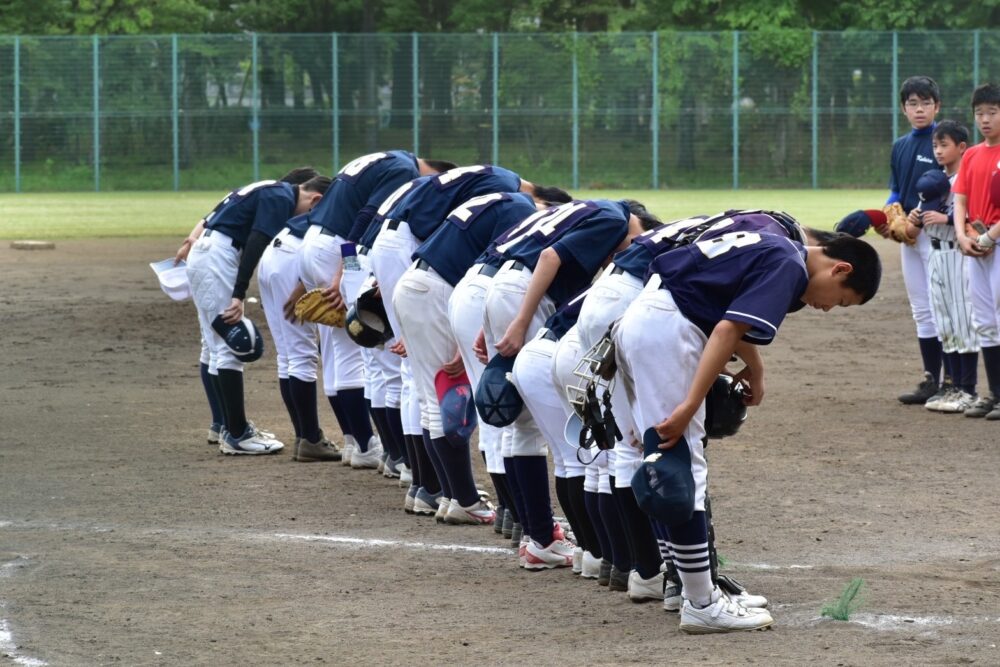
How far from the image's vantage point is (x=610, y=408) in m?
5.46

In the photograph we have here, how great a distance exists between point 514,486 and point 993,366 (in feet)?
16.0

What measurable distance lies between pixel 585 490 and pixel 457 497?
4.65ft

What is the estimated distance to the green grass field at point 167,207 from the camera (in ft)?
79.5

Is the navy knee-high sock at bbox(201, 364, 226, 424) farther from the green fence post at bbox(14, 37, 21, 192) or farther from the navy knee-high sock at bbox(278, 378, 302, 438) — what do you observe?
the green fence post at bbox(14, 37, 21, 192)

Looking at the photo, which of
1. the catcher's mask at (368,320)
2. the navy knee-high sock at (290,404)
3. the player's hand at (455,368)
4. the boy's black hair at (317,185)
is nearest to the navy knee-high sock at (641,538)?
the player's hand at (455,368)

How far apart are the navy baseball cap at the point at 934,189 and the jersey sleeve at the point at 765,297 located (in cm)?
544

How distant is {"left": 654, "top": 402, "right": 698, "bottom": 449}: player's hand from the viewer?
4957mm

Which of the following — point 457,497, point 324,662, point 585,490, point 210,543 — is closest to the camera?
point 324,662

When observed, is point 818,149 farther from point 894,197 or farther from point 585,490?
point 585,490

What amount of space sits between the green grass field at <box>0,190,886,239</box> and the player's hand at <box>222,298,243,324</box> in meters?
14.1

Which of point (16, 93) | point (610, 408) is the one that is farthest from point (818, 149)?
point (610, 408)

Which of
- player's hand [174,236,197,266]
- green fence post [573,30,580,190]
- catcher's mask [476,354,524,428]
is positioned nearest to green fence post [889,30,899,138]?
green fence post [573,30,580,190]

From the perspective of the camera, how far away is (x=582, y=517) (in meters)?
6.18

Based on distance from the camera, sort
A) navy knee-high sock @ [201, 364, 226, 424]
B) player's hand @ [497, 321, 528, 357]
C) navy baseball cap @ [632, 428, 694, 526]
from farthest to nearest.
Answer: navy knee-high sock @ [201, 364, 226, 424]
player's hand @ [497, 321, 528, 357]
navy baseball cap @ [632, 428, 694, 526]
